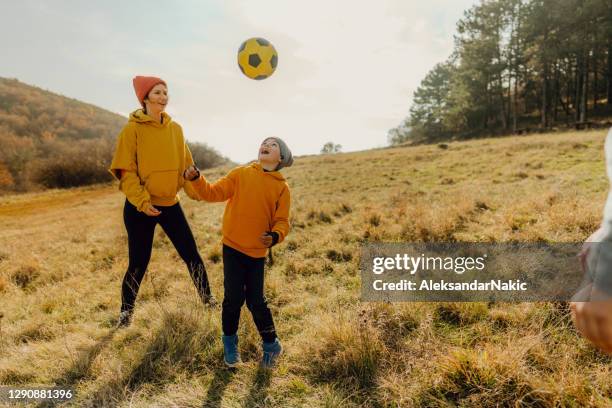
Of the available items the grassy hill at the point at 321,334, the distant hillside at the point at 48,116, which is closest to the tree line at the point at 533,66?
the grassy hill at the point at 321,334

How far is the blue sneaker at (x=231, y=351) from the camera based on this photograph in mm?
3133

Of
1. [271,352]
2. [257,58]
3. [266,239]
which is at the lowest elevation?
[271,352]

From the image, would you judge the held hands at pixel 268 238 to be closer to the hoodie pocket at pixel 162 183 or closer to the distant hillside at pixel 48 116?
the hoodie pocket at pixel 162 183

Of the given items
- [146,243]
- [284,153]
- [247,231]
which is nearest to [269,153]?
[284,153]

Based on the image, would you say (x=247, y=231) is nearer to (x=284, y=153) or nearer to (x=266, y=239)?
(x=266, y=239)

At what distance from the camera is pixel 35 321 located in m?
4.31

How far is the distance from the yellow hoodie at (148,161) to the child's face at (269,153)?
130cm

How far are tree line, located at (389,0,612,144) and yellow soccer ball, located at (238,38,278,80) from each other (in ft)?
92.6

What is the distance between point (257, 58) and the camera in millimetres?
5051

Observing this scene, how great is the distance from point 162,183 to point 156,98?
0.88m

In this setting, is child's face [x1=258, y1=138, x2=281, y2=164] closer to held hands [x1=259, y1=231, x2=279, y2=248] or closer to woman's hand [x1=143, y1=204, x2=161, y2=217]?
held hands [x1=259, y1=231, x2=279, y2=248]

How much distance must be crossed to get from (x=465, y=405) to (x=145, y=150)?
11.9 ft

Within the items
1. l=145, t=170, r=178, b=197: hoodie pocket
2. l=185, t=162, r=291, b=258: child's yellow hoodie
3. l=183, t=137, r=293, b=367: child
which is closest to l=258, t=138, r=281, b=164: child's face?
l=183, t=137, r=293, b=367: child

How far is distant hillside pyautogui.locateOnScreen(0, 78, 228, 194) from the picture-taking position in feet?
98.6
